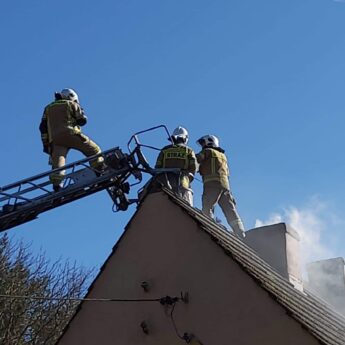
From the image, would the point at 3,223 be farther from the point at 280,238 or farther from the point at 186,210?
the point at 280,238

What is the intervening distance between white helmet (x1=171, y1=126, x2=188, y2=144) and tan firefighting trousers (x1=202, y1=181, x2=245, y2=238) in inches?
34.7

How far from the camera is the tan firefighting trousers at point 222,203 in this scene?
1095 centimetres

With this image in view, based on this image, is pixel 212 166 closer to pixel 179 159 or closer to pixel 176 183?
pixel 179 159

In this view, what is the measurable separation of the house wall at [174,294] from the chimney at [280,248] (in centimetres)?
269

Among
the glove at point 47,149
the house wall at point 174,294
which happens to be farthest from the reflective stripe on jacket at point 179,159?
the house wall at point 174,294

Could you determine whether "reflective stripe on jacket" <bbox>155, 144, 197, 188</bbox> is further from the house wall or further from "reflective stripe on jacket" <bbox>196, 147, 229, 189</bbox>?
the house wall

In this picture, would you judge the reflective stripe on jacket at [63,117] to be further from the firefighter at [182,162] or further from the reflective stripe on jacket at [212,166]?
the reflective stripe on jacket at [212,166]

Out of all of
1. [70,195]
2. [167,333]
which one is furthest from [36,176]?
[167,333]

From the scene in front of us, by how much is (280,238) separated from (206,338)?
3.74 m

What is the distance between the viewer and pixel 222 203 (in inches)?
438

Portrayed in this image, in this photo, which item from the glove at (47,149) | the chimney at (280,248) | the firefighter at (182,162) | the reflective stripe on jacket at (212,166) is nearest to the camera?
the glove at (47,149)

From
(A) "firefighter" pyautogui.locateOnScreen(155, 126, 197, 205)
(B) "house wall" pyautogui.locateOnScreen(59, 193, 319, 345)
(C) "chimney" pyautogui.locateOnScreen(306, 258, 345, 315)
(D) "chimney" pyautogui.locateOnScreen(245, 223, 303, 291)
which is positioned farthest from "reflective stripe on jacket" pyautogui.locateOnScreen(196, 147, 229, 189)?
(C) "chimney" pyautogui.locateOnScreen(306, 258, 345, 315)

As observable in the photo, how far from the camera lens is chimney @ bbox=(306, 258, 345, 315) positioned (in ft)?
41.1

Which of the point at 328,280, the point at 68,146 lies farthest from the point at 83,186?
the point at 328,280
